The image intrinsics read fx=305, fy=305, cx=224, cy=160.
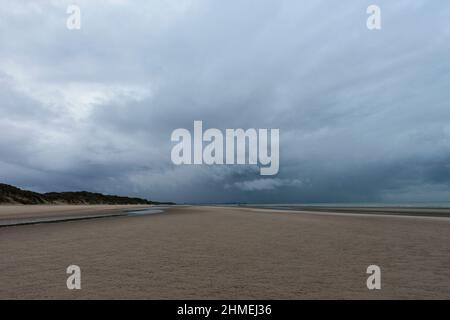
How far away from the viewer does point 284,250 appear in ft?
47.2

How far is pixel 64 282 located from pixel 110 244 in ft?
24.6

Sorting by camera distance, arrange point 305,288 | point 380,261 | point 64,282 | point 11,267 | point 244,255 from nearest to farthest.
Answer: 1. point 305,288
2. point 64,282
3. point 11,267
4. point 380,261
5. point 244,255

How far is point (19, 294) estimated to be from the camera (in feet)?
25.7

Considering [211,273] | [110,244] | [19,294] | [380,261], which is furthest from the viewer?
[110,244]

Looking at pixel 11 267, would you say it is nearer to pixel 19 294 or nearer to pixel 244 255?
pixel 19 294

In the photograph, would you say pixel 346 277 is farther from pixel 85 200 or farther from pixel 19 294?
pixel 85 200

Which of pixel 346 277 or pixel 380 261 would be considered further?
pixel 380 261

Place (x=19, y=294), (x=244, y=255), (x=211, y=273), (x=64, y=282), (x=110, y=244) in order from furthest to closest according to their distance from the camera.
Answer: (x=110, y=244) < (x=244, y=255) < (x=211, y=273) < (x=64, y=282) < (x=19, y=294)
